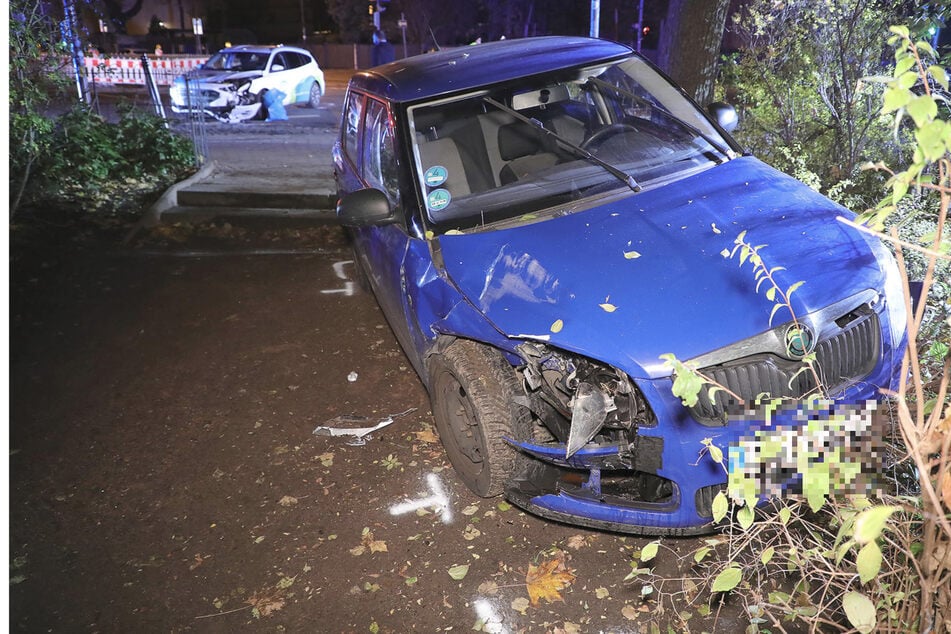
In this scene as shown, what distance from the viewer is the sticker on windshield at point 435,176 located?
13.3 ft

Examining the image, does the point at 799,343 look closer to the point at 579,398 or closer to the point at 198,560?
the point at 579,398

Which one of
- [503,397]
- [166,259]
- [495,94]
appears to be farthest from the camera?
[166,259]

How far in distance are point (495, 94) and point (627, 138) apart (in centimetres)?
79

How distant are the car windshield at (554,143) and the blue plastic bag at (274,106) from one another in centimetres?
1302

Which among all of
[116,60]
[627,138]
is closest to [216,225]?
[627,138]

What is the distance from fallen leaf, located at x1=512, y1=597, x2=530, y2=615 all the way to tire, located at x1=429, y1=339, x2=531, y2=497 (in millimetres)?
490

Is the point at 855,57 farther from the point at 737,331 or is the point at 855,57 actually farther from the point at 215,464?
the point at 215,464

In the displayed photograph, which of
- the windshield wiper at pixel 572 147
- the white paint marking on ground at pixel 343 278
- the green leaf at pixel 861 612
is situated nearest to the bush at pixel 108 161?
the white paint marking on ground at pixel 343 278

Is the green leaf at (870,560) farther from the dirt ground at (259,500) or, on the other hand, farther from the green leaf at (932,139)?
the dirt ground at (259,500)

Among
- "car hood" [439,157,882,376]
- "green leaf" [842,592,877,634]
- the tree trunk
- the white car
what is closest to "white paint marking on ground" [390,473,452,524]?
"car hood" [439,157,882,376]

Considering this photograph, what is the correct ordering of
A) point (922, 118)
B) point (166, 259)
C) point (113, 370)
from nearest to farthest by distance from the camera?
point (922, 118)
point (113, 370)
point (166, 259)

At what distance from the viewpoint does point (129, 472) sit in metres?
4.36

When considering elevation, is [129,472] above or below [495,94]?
below

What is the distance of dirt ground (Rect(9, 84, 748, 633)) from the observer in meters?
3.28
